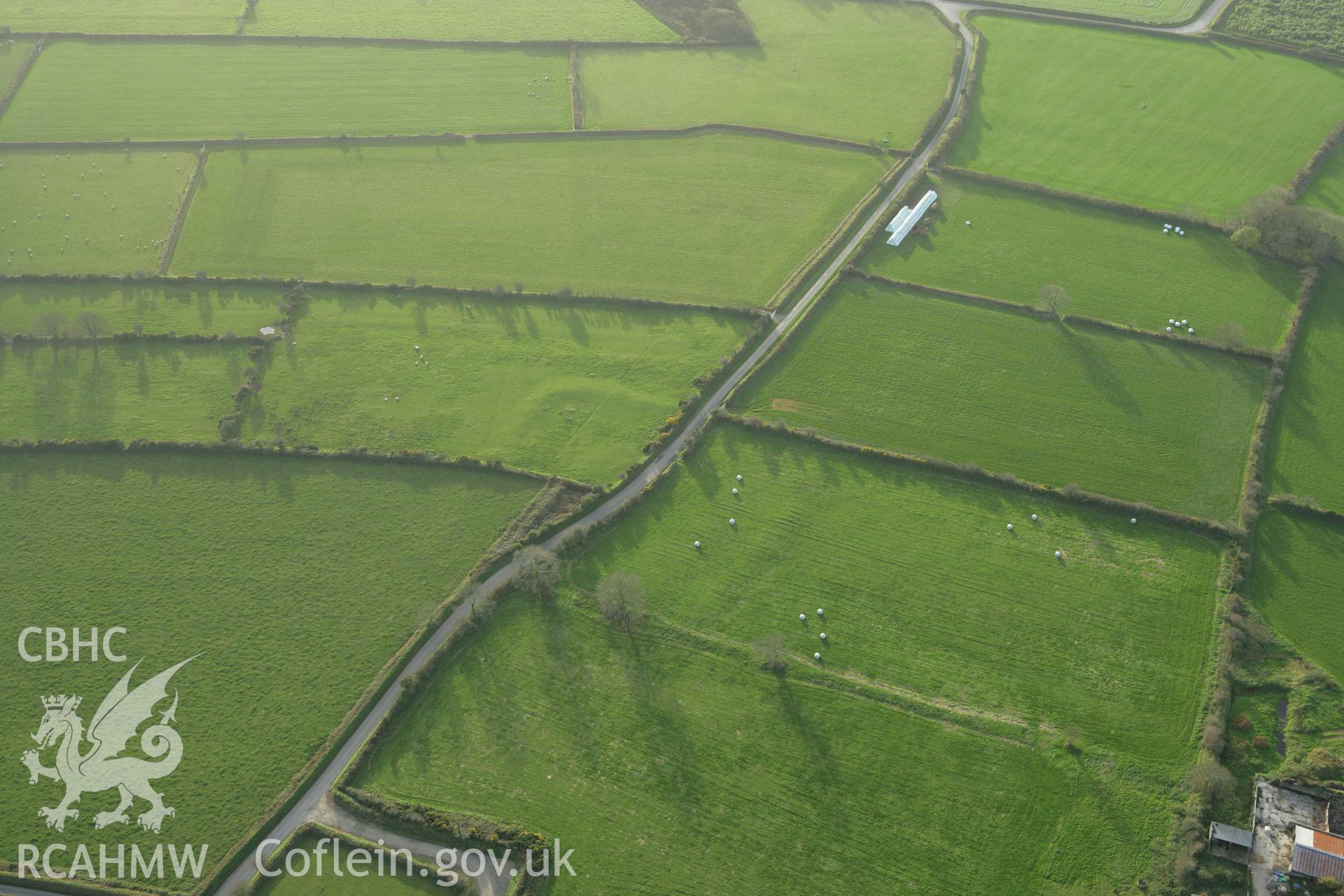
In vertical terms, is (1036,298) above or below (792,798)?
above

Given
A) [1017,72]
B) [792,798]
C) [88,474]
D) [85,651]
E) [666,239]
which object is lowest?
[792,798]

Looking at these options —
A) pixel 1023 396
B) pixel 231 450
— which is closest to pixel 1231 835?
pixel 1023 396

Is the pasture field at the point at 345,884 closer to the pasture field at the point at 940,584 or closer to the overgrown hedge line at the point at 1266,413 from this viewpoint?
the pasture field at the point at 940,584

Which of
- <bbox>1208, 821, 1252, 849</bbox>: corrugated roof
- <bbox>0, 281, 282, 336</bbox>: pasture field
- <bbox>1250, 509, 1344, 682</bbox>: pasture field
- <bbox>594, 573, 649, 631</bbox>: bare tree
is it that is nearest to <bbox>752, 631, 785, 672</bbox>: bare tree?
<bbox>594, 573, 649, 631</bbox>: bare tree

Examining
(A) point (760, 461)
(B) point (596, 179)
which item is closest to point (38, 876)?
(A) point (760, 461)

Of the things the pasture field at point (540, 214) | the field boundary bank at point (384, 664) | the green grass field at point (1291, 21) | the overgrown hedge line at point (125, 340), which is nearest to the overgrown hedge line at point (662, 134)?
the pasture field at point (540, 214)

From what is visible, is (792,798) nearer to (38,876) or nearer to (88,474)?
(38,876)

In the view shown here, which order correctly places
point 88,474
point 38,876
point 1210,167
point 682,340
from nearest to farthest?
1. point 38,876
2. point 88,474
3. point 682,340
4. point 1210,167
